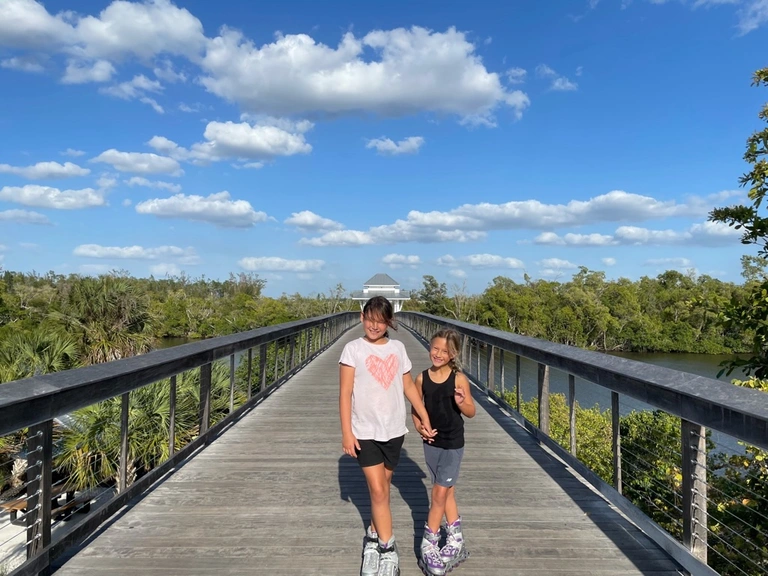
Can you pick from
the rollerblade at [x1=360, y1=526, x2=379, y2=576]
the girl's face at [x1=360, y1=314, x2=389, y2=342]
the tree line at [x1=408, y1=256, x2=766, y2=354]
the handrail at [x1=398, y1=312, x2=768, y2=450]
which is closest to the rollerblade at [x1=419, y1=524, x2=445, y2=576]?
the rollerblade at [x1=360, y1=526, x2=379, y2=576]

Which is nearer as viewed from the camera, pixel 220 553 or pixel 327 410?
pixel 220 553

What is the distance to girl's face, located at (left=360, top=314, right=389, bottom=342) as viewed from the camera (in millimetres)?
2893

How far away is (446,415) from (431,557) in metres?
0.69

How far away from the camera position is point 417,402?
9.93ft

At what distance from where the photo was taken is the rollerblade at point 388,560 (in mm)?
2818

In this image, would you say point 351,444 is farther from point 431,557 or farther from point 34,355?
point 34,355

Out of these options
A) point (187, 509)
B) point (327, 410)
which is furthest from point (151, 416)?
point (187, 509)

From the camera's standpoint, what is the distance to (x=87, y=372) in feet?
10.9

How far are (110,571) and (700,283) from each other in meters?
110

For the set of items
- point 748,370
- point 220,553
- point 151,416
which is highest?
point 748,370

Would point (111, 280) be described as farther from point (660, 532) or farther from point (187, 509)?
point (660, 532)

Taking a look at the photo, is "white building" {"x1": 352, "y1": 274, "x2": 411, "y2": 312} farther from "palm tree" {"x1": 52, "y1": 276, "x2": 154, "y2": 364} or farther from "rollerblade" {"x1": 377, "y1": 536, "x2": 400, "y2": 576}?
"rollerblade" {"x1": 377, "y1": 536, "x2": 400, "y2": 576}

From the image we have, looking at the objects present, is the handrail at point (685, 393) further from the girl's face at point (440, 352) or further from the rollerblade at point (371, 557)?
the rollerblade at point (371, 557)

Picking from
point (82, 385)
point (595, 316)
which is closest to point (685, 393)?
point (82, 385)
